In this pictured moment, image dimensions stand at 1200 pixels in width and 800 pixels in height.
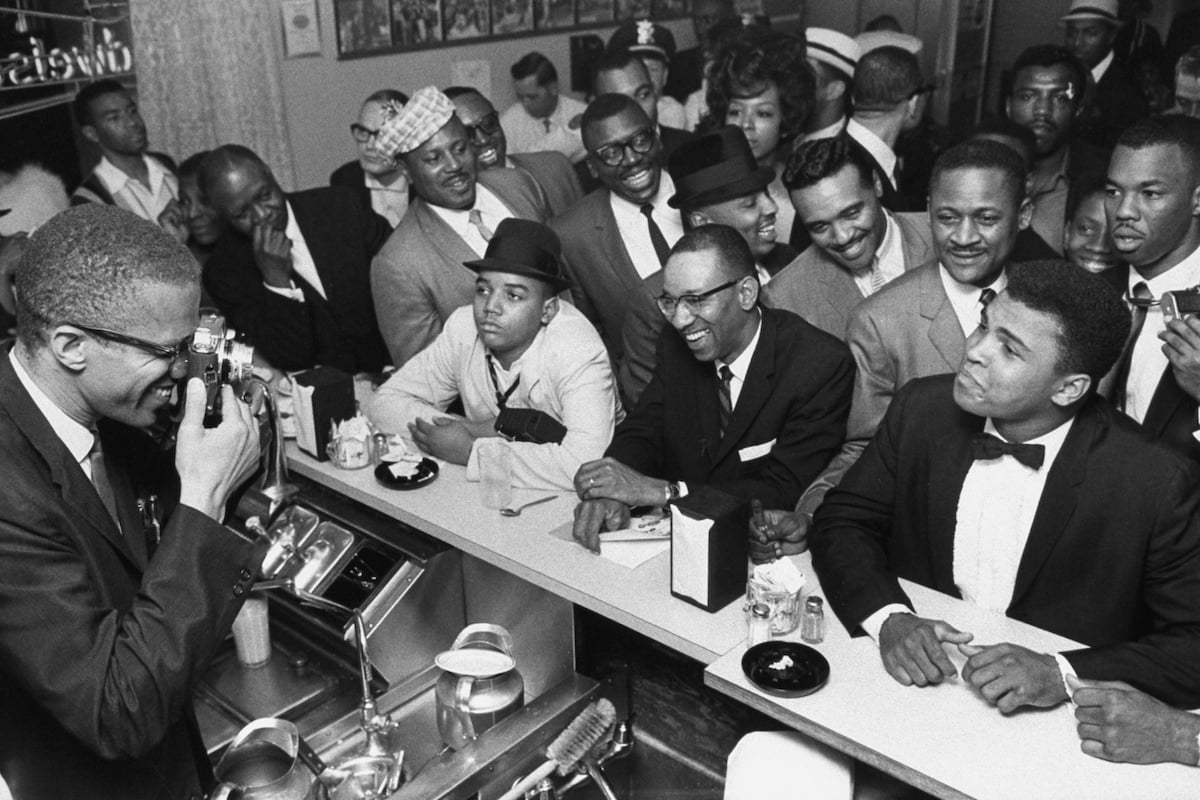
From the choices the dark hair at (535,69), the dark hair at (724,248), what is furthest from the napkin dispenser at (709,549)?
the dark hair at (535,69)

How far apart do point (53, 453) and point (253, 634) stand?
1.29 meters

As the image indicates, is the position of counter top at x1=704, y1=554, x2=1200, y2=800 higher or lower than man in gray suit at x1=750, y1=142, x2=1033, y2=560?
lower

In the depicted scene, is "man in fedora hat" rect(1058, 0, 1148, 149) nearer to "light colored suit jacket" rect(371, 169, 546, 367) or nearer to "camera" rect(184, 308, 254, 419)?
"light colored suit jacket" rect(371, 169, 546, 367)

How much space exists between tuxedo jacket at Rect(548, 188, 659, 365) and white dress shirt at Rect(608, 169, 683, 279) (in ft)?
0.10

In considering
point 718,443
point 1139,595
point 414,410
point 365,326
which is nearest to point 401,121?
point 365,326

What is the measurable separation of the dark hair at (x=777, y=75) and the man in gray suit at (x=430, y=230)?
108 centimetres

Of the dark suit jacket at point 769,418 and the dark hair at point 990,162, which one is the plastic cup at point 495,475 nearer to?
the dark suit jacket at point 769,418

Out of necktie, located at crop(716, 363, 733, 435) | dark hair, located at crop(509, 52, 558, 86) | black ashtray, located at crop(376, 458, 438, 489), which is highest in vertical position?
dark hair, located at crop(509, 52, 558, 86)

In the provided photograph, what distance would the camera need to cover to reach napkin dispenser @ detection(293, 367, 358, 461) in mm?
3141

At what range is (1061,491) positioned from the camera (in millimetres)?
2197

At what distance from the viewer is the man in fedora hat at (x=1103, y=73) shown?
550 cm

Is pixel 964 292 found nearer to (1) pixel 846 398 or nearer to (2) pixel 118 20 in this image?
(1) pixel 846 398

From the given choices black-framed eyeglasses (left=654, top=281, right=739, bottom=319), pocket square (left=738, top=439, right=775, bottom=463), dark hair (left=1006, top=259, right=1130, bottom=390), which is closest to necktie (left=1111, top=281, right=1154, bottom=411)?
dark hair (left=1006, top=259, right=1130, bottom=390)

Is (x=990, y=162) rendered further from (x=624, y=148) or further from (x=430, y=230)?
(x=430, y=230)
